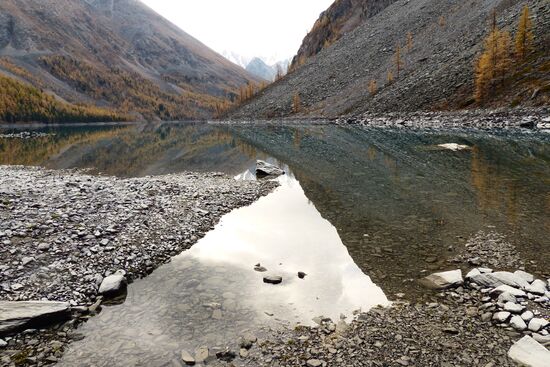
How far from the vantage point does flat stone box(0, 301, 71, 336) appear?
1038cm

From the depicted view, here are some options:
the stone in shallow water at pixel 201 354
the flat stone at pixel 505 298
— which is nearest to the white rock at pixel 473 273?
the flat stone at pixel 505 298

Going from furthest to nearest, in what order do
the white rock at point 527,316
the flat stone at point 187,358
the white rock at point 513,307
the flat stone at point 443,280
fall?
the flat stone at point 443,280, the white rock at point 513,307, the white rock at point 527,316, the flat stone at point 187,358

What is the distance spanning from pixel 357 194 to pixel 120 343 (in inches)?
803

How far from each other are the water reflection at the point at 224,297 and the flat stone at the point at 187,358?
8.3 inches

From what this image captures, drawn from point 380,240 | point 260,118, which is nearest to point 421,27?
point 260,118

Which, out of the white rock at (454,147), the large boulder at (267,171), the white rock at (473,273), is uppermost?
the white rock at (454,147)

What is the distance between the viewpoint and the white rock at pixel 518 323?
9641mm

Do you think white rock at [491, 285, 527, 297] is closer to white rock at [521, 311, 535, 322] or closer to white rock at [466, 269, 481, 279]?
white rock at [521, 311, 535, 322]

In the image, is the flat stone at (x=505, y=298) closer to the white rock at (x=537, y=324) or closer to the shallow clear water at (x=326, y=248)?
the white rock at (x=537, y=324)

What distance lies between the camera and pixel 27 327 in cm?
1054

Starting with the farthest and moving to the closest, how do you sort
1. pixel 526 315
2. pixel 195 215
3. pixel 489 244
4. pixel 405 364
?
1. pixel 195 215
2. pixel 489 244
3. pixel 526 315
4. pixel 405 364

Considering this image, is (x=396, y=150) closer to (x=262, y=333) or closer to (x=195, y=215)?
(x=195, y=215)

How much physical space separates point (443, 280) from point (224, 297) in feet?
25.4

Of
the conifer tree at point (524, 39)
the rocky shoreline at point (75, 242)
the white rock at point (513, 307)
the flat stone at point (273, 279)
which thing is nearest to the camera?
the white rock at point (513, 307)
